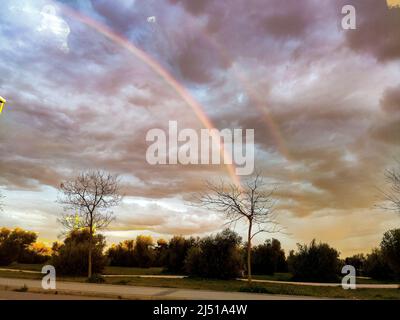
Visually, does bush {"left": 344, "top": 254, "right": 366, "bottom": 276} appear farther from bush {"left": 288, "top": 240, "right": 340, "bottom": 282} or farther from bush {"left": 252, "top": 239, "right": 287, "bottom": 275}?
bush {"left": 288, "top": 240, "right": 340, "bottom": 282}

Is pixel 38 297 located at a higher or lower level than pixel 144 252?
higher

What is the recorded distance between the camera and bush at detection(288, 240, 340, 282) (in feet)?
99.1

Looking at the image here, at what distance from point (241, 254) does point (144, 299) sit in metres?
18.9

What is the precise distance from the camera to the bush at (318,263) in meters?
30.2

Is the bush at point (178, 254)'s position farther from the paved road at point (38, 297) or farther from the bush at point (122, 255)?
the paved road at point (38, 297)

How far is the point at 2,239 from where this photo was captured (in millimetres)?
51906

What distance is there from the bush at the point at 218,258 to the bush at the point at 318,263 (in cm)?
460

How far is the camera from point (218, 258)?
102 ft

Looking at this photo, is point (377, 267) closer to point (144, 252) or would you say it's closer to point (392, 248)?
point (392, 248)

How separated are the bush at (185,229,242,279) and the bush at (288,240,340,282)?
15.1 ft

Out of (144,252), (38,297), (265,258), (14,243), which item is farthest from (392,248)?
(14,243)

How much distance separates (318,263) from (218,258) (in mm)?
7270

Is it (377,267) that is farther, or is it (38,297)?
(377,267)
